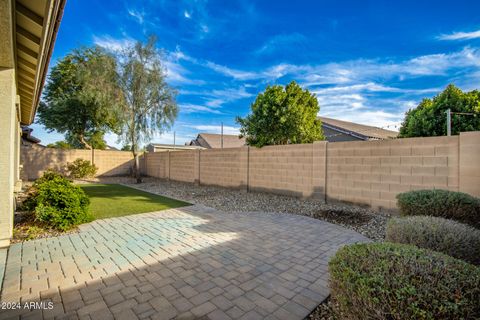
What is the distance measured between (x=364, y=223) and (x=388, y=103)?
37.5ft

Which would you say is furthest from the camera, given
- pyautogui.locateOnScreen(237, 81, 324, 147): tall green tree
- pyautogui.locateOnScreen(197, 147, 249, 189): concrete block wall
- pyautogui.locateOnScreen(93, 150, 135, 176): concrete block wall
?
pyautogui.locateOnScreen(93, 150, 135, 176): concrete block wall

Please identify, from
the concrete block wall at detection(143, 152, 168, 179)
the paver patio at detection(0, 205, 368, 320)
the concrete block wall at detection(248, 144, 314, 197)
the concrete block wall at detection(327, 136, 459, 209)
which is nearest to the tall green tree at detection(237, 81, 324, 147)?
the concrete block wall at detection(248, 144, 314, 197)

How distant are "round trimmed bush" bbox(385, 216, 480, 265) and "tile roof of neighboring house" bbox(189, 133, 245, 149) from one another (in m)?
29.9

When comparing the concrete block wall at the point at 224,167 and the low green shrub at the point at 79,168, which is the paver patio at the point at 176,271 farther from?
the low green shrub at the point at 79,168

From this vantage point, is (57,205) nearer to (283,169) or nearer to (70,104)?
(283,169)

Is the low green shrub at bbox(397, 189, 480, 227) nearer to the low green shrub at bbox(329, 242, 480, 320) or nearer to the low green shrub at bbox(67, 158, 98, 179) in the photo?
the low green shrub at bbox(329, 242, 480, 320)

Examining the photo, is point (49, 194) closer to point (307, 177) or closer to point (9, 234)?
point (9, 234)

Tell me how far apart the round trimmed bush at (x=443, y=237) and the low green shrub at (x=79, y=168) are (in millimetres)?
19102

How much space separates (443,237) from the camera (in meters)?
2.38

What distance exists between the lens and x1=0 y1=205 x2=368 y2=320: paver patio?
2428 millimetres

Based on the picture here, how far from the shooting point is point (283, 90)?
467 inches

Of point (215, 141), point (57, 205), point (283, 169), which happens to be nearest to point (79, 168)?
point (57, 205)

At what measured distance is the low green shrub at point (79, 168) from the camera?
16.3m

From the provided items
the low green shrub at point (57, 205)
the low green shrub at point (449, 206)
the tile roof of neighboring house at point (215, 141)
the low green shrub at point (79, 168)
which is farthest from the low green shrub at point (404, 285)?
the tile roof of neighboring house at point (215, 141)
